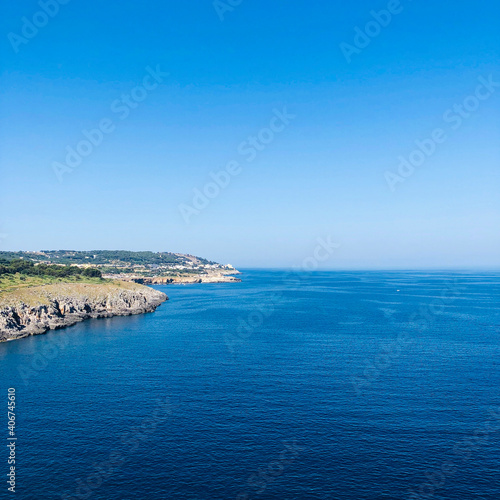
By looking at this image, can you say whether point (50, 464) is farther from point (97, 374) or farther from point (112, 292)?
point (112, 292)

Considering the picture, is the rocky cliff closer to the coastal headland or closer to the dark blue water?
the coastal headland

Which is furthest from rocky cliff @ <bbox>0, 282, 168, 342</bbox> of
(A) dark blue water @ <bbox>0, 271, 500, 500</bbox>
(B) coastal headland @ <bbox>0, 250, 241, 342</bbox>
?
(A) dark blue water @ <bbox>0, 271, 500, 500</bbox>

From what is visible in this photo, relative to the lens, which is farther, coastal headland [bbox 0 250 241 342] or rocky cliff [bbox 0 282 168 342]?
coastal headland [bbox 0 250 241 342]

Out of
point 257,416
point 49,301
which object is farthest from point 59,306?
point 257,416

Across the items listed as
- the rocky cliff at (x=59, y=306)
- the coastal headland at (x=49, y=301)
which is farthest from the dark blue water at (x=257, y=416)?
the coastal headland at (x=49, y=301)

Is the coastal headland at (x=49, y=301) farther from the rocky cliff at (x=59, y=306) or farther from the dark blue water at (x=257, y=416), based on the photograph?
the dark blue water at (x=257, y=416)

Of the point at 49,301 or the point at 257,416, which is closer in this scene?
the point at 257,416

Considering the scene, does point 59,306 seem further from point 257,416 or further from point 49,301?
point 257,416

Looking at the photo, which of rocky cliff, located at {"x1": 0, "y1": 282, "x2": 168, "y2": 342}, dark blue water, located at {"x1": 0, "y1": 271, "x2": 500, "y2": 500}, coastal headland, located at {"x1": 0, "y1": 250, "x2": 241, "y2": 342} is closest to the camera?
A: dark blue water, located at {"x1": 0, "y1": 271, "x2": 500, "y2": 500}
